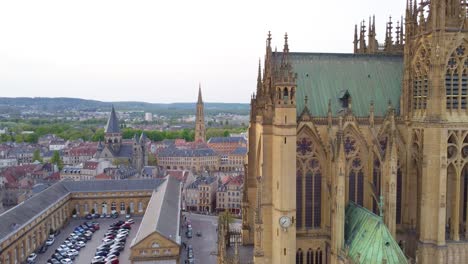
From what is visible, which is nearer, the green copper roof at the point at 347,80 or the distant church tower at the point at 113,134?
the green copper roof at the point at 347,80

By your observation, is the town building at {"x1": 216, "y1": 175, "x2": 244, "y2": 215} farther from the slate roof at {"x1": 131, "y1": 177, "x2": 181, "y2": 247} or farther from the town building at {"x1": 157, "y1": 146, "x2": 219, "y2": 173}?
the town building at {"x1": 157, "y1": 146, "x2": 219, "y2": 173}

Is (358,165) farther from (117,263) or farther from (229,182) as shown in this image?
(229,182)

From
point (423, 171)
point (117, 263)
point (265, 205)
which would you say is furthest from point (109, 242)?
point (423, 171)

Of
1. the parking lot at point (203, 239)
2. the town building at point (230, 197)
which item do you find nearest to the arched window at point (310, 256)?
the parking lot at point (203, 239)

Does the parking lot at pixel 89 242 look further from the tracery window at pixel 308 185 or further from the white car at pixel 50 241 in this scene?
the tracery window at pixel 308 185

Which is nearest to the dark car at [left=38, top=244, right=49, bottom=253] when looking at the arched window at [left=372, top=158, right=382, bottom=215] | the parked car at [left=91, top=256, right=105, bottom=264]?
the parked car at [left=91, top=256, right=105, bottom=264]

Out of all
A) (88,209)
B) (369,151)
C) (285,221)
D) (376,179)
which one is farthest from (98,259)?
(369,151)

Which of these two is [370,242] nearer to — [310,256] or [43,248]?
[310,256]
